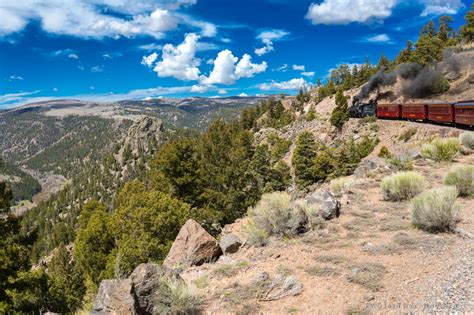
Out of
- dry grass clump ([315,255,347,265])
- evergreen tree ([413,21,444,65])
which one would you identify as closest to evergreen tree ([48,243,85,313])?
dry grass clump ([315,255,347,265])

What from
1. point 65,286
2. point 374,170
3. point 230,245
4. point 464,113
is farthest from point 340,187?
point 65,286

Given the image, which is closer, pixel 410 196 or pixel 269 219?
pixel 269 219

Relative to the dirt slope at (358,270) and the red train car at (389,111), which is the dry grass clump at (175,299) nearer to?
the dirt slope at (358,270)

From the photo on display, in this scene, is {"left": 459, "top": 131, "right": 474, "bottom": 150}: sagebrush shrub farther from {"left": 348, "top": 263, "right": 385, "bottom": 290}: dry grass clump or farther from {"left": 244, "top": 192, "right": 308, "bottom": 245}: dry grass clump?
{"left": 348, "top": 263, "right": 385, "bottom": 290}: dry grass clump

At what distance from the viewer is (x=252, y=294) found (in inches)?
273

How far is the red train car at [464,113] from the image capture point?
2584cm

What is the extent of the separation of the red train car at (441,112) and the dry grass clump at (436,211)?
25.0 m

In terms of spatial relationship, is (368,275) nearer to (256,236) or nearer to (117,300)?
(256,236)

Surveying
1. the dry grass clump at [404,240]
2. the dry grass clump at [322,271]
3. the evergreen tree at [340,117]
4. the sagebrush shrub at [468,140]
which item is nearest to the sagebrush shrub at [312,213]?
the dry grass clump at [404,240]

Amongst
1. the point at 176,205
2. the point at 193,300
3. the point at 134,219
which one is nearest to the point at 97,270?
the point at 134,219

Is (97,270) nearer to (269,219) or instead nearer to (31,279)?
(31,279)

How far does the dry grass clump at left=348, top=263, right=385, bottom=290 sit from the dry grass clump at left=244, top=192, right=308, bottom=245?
3.17m

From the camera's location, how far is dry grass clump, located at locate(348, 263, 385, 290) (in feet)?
21.2

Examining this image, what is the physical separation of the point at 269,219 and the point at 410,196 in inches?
224
